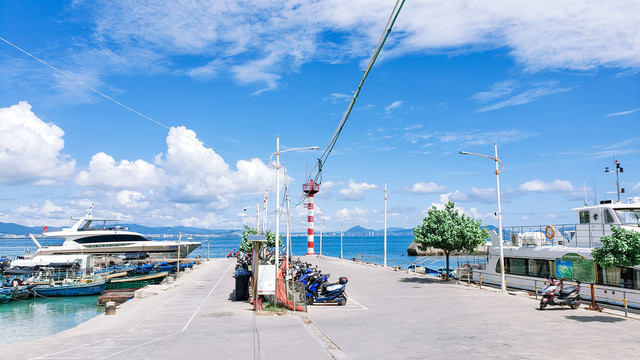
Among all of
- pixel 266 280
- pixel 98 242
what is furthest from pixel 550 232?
pixel 98 242

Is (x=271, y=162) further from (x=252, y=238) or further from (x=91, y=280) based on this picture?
(x=91, y=280)

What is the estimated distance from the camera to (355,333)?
1344 cm

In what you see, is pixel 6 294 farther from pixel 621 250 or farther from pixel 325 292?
pixel 621 250

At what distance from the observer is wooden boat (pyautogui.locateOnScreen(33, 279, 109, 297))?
39.2m

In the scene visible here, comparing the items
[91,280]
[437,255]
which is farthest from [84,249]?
[437,255]

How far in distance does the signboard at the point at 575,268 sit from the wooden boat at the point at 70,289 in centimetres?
3889

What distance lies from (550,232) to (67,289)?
40.3 meters

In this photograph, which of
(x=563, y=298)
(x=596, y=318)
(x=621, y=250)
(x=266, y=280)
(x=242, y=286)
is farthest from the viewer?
(x=242, y=286)

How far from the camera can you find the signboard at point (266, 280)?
59.0ft

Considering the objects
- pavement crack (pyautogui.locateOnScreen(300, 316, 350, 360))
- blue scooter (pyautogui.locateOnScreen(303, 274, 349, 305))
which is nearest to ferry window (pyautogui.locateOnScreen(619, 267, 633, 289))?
blue scooter (pyautogui.locateOnScreen(303, 274, 349, 305))

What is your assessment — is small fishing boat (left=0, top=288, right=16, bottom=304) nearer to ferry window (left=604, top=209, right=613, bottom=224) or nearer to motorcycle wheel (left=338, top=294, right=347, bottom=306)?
motorcycle wheel (left=338, top=294, right=347, bottom=306)

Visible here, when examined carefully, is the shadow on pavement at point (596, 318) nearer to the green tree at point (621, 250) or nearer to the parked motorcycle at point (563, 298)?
the parked motorcycle at point (563, 298)

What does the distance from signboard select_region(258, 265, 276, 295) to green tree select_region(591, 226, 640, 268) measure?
42.8ft

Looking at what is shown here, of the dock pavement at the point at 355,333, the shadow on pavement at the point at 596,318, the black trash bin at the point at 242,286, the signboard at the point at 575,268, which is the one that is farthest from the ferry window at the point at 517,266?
the black trash bin at the point at 242,286
